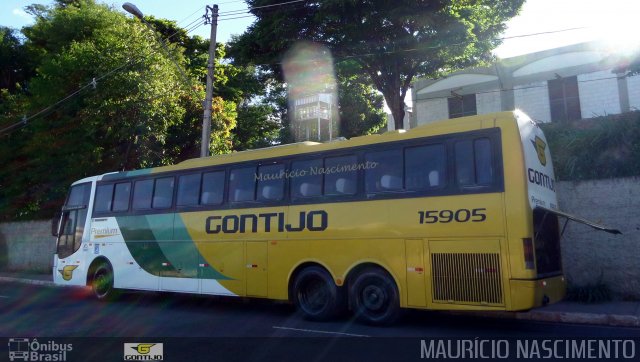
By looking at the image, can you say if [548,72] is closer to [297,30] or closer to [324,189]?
[297,30]

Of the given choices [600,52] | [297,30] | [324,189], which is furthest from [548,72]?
[324,189]

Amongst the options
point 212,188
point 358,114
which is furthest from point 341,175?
point 358,114

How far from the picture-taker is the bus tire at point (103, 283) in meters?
13.4

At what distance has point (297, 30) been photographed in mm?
16281

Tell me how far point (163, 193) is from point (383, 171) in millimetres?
5882

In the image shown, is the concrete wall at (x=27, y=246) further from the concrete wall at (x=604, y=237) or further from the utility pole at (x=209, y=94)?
the concrete wall at (x=604, y=237)

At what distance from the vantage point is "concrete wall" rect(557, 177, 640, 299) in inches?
429

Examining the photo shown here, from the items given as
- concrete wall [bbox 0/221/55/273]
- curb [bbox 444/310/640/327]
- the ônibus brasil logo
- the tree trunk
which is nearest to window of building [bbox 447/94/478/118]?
the tree trunk

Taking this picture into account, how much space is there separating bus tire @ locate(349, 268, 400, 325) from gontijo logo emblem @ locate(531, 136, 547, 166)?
3311mm

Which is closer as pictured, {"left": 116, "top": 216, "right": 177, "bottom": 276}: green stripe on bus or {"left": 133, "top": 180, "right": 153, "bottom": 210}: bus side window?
{"left": 116, "top": 216, "right": 177, "bottom": 276}: green stripe on bus

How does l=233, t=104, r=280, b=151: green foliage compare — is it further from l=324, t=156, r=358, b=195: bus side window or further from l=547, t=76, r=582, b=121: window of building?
l=324, t=156, r=358, b=195: bus side window

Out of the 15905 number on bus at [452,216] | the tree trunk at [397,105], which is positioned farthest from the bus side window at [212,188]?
the tree trunk at [397,105]

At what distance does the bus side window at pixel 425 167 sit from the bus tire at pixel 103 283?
865cm

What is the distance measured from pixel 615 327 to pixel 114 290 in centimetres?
1135
